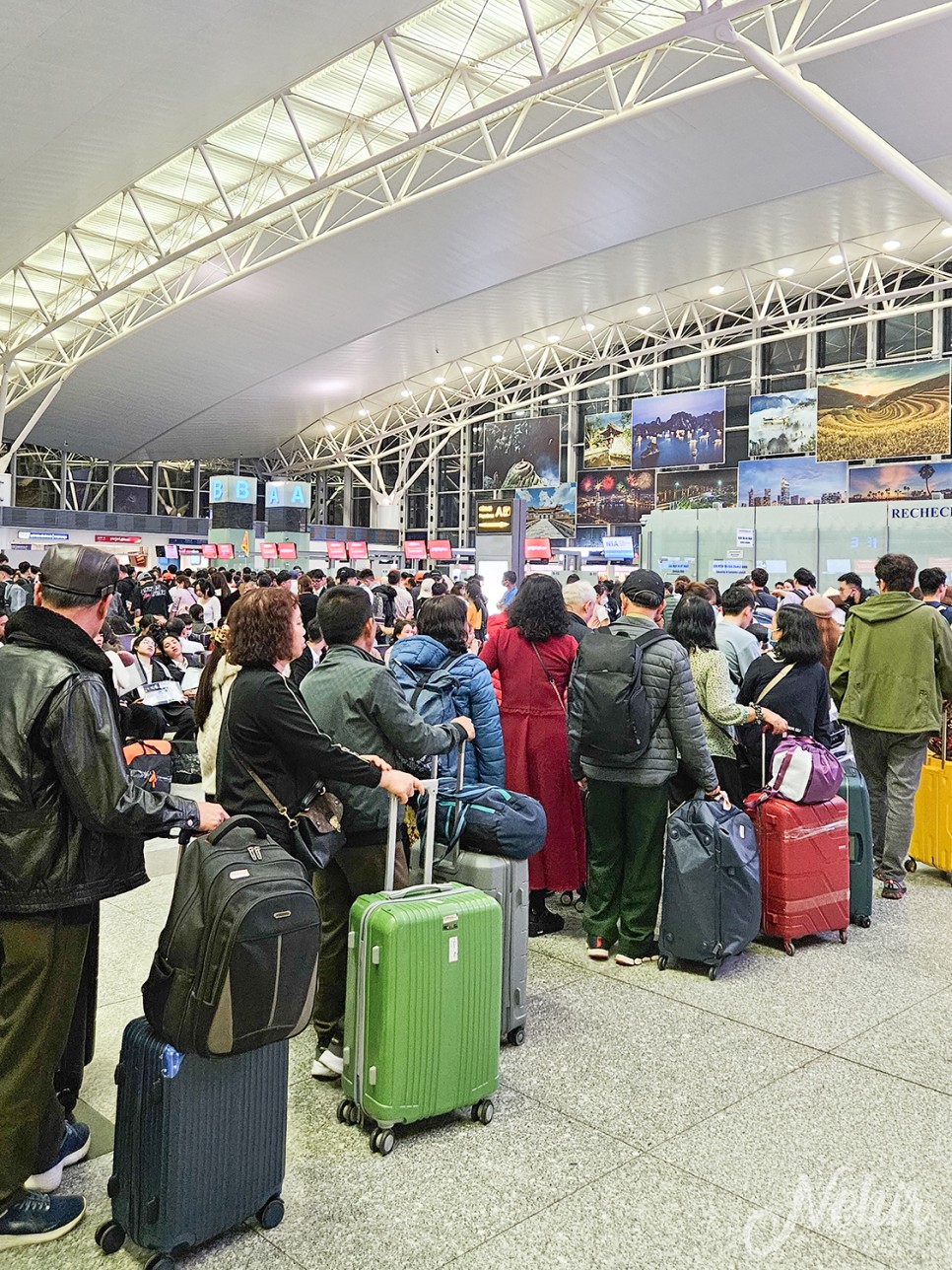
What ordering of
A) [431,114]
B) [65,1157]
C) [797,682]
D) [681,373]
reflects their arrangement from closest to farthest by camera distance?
[65,1157], [797,682], [431,114], [681,373]

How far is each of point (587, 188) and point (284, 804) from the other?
15960mm

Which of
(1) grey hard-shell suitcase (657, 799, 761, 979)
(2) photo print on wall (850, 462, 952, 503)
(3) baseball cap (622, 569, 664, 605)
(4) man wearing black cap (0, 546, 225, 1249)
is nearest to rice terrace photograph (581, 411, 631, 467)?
(2) photo print on wall (850, 462, 952, 503)

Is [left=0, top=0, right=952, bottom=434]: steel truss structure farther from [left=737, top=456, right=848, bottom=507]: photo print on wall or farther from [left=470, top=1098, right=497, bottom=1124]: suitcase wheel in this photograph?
[left=737, top=456, right=848, bottom=507]: photo print on wall

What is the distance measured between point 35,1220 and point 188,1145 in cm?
47

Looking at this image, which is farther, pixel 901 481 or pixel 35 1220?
pixel 901 481

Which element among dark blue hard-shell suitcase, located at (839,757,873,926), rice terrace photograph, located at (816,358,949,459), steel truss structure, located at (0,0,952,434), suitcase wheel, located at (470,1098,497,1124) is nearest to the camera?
suitcase wheel, located at (470,1098,497,1124)

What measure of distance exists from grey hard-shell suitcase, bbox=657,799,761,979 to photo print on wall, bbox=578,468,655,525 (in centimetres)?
2636

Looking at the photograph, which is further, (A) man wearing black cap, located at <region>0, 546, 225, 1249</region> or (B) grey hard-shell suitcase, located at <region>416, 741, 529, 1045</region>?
(B) grey hard-shell suitcase, located at <region>416, 741, 529, 1045</region>

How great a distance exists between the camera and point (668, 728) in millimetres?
3973

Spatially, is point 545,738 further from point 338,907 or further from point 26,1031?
point 26,1031

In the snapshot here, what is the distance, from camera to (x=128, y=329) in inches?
813

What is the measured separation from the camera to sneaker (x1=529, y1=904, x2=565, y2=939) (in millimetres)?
4430

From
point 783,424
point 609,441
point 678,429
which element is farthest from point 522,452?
point 783,424

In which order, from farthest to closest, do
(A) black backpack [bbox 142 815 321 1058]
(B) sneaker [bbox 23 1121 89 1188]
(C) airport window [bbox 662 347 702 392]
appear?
(C) airport window [bbox 662 347 702 392] < (B) sneaker [bbox 23 1121 89 1188] < (A) black backpack [bbox 142 815 321 1058]
